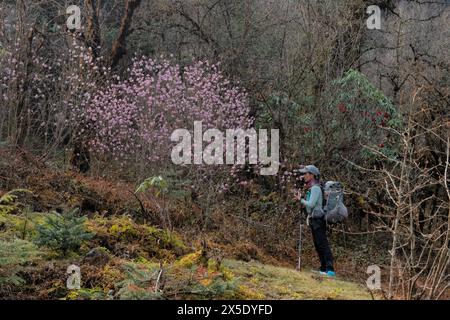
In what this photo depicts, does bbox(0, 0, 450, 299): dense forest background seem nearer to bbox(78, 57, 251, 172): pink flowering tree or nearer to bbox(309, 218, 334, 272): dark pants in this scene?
bbox(78, 57, 251, 172): pink flowering tree

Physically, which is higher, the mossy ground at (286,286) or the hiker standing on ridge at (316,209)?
the hiker standing on ridge at (316,209)

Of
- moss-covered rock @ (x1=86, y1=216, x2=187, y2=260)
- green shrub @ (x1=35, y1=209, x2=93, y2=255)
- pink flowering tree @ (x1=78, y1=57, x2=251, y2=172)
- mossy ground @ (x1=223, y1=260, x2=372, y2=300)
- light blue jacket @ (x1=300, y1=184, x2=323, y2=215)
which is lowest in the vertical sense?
mossy ground @ (x1=223, y1=260, x2=372, y2=300)

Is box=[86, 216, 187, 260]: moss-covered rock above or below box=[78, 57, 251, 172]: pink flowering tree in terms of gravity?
below

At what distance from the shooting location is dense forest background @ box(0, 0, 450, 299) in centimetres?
980

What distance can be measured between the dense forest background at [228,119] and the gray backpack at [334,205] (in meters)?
0.67

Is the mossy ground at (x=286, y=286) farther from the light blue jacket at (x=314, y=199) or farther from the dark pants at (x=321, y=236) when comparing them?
the light blue jacket at (x=314, y=199)

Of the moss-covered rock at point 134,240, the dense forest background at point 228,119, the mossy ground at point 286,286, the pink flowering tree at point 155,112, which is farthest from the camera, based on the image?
the pink flowering tree at point 155,112

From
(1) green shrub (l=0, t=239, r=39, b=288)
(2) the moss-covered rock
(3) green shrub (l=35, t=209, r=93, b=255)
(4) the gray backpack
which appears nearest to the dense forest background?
(2) the moss-covered rock

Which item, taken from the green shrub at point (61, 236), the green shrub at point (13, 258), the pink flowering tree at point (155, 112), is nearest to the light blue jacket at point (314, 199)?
the green shrub at point (61, 236)

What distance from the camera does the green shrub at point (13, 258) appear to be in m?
4.96

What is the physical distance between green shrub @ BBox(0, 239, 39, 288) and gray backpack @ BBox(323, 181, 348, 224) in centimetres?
430

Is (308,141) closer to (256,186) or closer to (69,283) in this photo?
(256,186)

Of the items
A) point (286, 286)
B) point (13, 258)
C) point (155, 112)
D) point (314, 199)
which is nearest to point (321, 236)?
point (314, 199)
